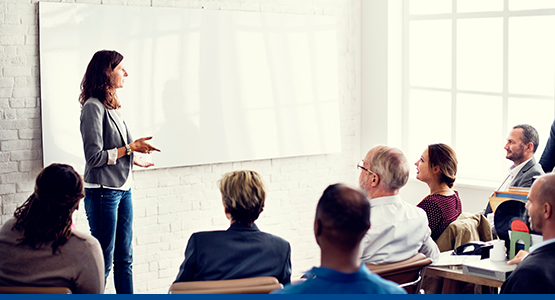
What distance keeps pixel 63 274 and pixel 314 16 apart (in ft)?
Answer: 13.0

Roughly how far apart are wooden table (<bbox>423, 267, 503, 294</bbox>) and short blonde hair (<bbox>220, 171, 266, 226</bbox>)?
2.87 feet

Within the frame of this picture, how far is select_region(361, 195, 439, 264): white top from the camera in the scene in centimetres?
282

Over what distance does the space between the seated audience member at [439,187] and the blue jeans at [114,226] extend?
183 centimetres

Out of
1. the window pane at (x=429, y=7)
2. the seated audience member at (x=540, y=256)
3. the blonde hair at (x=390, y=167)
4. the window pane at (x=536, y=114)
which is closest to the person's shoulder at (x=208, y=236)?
the blonde hair at (x=390, y=167)

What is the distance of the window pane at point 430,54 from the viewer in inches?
235

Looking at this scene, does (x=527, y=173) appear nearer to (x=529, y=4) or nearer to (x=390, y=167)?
(x=390, y=167)

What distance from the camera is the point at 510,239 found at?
287 cm

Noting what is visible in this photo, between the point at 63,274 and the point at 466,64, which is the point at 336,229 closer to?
the point at 63,274

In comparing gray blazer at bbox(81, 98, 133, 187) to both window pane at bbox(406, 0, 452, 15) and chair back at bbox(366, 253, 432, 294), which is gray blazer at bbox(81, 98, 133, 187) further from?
window pane at bbox(406, 0, 452, 15)

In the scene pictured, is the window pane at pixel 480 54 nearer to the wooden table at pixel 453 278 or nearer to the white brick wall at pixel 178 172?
the white brick wall at pixel 178 172

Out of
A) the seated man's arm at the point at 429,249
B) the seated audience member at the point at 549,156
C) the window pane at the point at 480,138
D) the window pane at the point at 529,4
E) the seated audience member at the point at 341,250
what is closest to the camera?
the seated audience member at the point at 341,250

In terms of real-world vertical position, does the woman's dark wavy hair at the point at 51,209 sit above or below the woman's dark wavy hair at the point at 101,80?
below

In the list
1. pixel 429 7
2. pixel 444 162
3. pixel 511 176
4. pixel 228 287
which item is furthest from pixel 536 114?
pixel 228 287

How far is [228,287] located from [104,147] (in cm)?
198
